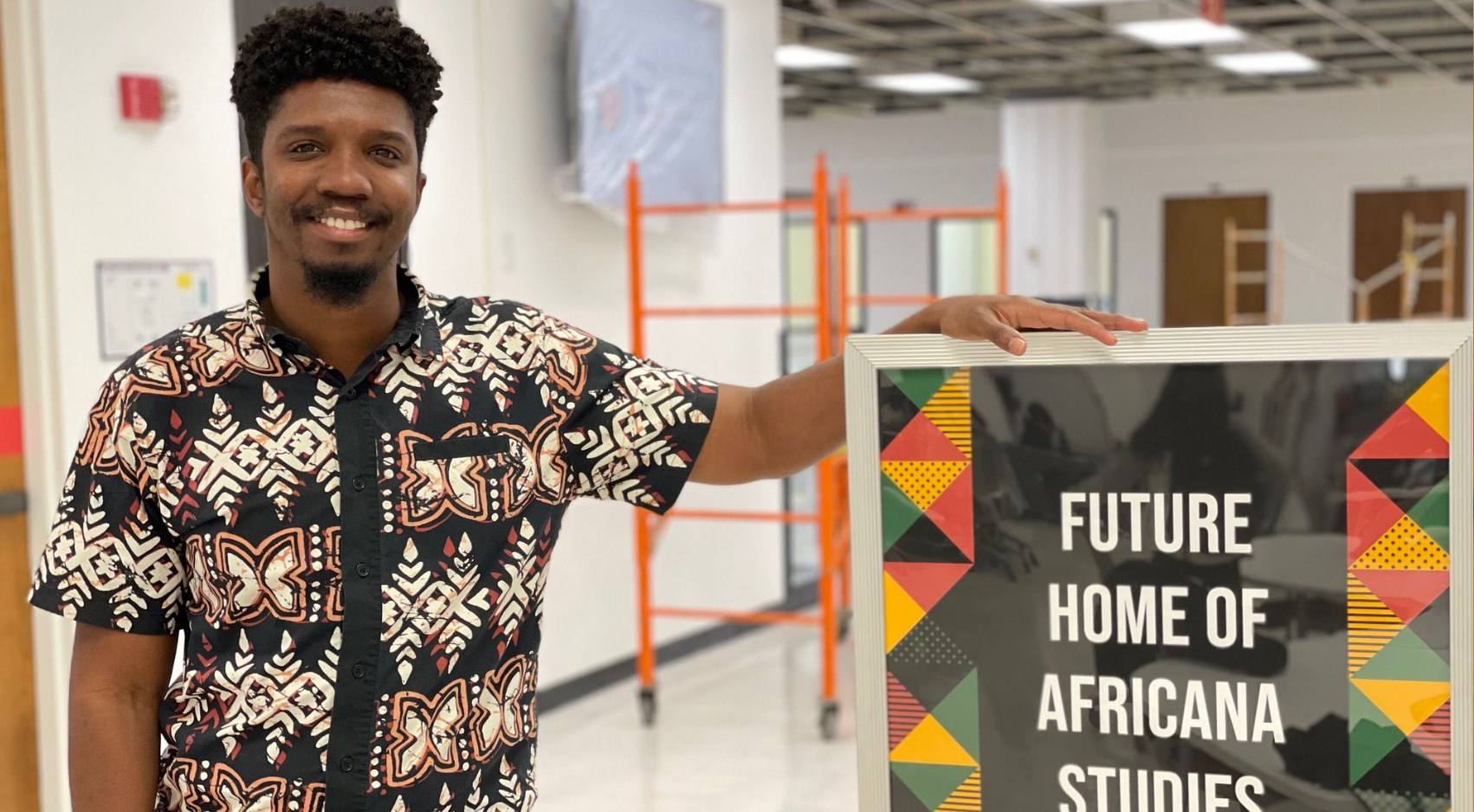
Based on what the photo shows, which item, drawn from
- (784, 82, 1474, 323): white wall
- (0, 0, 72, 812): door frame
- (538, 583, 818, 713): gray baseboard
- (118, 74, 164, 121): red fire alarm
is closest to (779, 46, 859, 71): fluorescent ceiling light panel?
(784, 82, 1474, 323): white wall

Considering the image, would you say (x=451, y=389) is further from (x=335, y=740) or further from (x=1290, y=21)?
(x=1290, y=21)

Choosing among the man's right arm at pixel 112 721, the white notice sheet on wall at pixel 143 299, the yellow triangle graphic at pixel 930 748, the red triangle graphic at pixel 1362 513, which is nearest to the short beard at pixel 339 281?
the man's right arm at pixel 112 721

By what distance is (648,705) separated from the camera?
17.0 ft

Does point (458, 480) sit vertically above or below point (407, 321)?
below

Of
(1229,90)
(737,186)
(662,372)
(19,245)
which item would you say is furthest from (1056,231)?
(662,372)

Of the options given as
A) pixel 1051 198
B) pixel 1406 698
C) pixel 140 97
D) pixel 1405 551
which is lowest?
pixel 1406 698

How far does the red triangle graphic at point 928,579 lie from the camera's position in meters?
1.29

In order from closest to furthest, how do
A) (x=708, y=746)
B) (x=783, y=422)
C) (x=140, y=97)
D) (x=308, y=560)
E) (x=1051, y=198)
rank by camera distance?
(x=308, y=560)
(x=783, y=422)
(x=140, y=97)
(x=708, y=746)
(x=1051, y=198)

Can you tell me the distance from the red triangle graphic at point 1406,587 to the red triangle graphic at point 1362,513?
21mm

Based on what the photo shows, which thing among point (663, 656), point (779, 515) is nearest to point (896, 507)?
point (779, 515)

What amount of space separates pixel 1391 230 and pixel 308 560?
15752 mm

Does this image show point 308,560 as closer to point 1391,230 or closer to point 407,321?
point 407,321

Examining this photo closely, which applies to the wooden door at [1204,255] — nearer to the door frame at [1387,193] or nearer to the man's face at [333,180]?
the door frame at [1387,193]

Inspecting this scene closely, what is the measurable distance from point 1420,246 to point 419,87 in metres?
15.7
